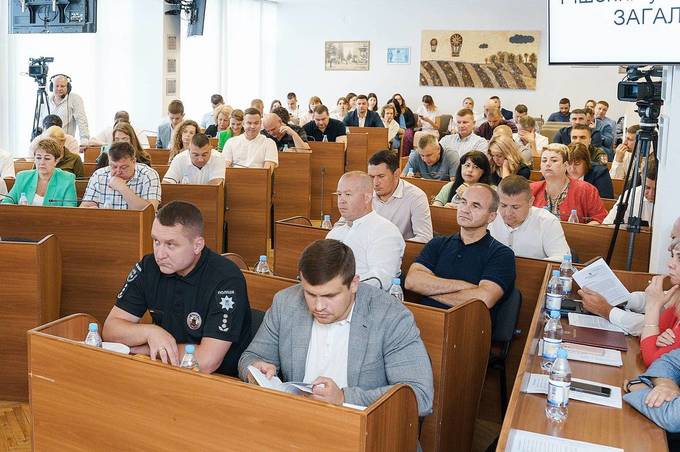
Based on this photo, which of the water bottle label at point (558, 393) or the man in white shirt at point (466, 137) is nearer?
the water bottle label at point (558, 393)

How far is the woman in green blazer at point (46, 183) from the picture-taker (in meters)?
5.49

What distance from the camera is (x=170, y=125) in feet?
31.4

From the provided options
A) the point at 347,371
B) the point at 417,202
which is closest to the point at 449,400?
the point at 347,371

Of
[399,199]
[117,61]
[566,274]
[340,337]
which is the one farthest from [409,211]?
[117,61]

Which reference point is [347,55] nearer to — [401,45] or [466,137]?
[401,45]

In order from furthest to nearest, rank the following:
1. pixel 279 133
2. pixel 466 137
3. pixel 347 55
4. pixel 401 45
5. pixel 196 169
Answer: pixel 347 55 < pixel 401 45 < pixel 279 133 < pixel 466 137 < pixel 196 169

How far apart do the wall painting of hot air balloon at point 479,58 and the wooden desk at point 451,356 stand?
45.0ft

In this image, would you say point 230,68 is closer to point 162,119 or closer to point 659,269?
point 162,119

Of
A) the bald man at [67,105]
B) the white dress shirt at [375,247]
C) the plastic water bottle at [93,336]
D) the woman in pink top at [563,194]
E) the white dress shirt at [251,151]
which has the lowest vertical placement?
the plastic water bottle at [93,336]

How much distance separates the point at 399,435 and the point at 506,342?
1.74 metres

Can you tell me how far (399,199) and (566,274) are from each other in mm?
1568

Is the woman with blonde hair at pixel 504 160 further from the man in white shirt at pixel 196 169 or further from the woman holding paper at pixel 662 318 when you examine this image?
the woman holding paper at pixel 662 318

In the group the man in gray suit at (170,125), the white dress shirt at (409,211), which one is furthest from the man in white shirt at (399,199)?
the man in gray suit at (170,125)

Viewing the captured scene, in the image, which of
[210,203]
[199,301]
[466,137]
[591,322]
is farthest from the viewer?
[466,137]
